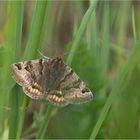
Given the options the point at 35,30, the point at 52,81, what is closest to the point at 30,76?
the point at 52,81

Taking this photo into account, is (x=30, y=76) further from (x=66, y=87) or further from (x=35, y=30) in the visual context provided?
(x=35, y=30)

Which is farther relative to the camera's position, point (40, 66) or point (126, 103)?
point (40, 66)

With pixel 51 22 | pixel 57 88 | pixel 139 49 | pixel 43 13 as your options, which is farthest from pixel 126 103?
pixel 51 22

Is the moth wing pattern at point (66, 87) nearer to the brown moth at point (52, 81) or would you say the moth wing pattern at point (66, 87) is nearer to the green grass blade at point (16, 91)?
the brown moth at point (52, 81)

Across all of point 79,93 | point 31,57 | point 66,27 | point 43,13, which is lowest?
point 66,27

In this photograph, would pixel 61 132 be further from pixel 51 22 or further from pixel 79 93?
pixel 51 22

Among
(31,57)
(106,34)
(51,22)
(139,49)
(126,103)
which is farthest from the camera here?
(51,22)

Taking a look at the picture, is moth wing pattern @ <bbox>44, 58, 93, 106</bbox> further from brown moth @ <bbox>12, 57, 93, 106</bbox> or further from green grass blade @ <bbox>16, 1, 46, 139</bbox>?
green grass blade @ <bbox>16, 1, 46, 139</bbox>

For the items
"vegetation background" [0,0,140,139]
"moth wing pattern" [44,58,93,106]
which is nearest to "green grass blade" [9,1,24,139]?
"vegetation background" [0,0,140,139]
